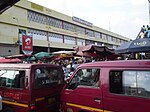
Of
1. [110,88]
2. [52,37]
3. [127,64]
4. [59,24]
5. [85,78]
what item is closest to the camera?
[127,64]

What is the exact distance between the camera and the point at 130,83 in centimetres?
434

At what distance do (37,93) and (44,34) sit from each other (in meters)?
39.1

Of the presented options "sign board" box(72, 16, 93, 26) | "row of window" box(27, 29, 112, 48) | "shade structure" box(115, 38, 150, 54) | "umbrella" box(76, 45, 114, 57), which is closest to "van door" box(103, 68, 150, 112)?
"shade structure" box(115, 38, 150, 54)

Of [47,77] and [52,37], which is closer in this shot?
[47,77]

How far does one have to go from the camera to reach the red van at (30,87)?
5.54 meters

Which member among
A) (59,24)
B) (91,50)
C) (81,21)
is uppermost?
(81,21)

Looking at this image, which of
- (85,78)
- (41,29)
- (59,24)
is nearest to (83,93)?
(85,78)

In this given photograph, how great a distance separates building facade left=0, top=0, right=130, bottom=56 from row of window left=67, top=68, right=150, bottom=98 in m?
22.7

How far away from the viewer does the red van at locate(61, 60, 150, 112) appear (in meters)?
4.17

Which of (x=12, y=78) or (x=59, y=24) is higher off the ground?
(x=59, y=24)

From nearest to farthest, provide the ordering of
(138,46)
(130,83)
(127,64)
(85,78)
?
(130,83) < (127,64) < (85,78) < (138,46)

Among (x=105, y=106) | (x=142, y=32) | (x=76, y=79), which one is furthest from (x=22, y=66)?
(x=142, y=32)

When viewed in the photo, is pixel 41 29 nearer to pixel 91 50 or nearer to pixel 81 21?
pixel 81 21

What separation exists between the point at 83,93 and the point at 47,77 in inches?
57.2
